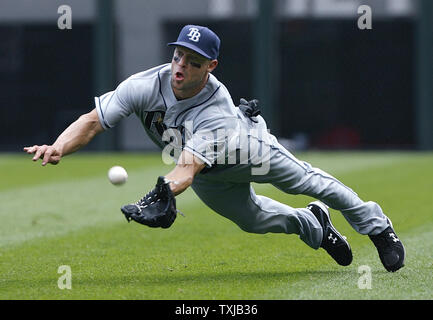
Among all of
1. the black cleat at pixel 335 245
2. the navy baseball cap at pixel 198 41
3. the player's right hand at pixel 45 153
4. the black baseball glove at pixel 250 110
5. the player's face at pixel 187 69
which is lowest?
the black cleat at pixel 335 245

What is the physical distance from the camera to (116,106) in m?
6.10

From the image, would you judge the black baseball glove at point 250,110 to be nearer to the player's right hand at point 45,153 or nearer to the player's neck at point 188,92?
the player's neck at point 188,92

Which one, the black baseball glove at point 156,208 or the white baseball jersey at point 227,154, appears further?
the white baseball jersey at point 227,154

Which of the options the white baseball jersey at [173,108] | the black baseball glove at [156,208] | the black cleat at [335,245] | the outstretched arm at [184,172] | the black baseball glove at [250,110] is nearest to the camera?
the black baseball glove at [156,208]

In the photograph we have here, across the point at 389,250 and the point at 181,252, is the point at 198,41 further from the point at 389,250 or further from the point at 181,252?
the point at 181,252

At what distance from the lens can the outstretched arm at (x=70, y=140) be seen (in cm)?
585

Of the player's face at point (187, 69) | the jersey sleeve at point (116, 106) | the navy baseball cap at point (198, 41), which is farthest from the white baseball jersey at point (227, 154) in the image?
the navy baseball cap at point (198, 41)

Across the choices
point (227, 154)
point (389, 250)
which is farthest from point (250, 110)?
point (389, 250)

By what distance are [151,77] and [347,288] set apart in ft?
6.14

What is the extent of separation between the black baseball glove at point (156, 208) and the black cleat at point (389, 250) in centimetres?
161

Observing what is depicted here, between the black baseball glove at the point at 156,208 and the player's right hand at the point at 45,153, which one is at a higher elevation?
the player's right hand at the point at 45,153

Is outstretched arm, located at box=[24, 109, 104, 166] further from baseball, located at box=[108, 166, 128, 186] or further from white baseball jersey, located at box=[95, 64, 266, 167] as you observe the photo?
baseball, located at box=[108, 166, 128, 186]

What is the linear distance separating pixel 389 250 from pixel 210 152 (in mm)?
1510

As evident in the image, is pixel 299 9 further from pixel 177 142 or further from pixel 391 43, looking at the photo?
pixel 177 142
